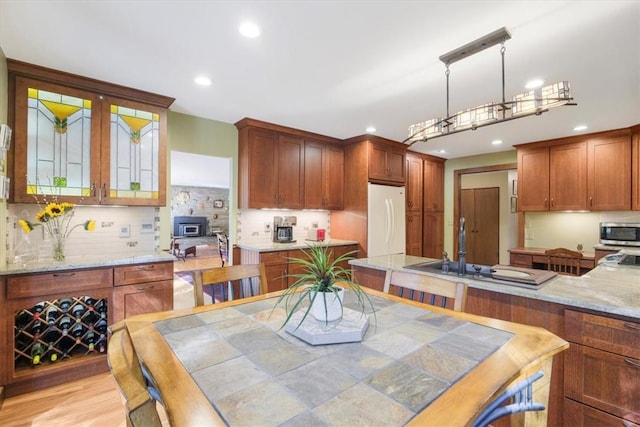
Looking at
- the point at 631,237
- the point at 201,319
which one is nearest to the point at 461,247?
the point at 201,319

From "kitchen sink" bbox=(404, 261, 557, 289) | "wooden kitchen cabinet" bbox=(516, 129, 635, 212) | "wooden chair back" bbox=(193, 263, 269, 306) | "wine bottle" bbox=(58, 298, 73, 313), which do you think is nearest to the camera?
"wooden chair back" bbox=(193, 263, 269, 306)

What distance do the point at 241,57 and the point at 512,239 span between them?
5.97 meters

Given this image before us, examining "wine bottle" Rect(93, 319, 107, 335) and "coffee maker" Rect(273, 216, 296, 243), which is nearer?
"wine bottle" Rect(93, 319, 107, 335)

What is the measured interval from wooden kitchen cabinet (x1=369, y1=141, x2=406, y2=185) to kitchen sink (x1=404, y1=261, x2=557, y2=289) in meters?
2.18

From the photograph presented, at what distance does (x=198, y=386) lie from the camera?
790mm

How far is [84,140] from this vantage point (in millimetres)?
2600

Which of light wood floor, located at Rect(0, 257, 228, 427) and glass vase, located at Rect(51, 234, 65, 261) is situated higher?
glass vase, located at Rect(51, 234, 65, 261)

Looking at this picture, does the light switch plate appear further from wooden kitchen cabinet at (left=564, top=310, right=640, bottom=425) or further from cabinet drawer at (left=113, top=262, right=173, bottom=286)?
wooden kitchen cabinet at (left=564, top=310, right=640, bottom=425)

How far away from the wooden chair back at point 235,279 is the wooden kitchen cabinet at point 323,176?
2.37 meters

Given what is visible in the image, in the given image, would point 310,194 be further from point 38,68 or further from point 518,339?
point 518,339

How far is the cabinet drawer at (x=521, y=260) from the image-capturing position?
4.18 meters

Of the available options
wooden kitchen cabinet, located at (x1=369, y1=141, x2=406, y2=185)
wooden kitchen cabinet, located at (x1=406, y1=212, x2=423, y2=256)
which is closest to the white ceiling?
wooden kitchen cabinet, located at (x1=369, y1=141, x2=406, y2=185)

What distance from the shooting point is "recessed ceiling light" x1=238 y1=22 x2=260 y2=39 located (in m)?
1.82

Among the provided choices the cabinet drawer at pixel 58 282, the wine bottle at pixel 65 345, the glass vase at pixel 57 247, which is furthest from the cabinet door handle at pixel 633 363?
the glass vase at pixel 57 247
